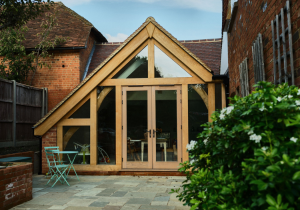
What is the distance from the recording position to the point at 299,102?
1.72 m

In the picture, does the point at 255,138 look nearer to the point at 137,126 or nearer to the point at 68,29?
the point at 137,126

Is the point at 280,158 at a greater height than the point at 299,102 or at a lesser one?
lesser

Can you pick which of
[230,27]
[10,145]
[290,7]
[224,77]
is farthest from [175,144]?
[290,7]

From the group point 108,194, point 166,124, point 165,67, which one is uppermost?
point 165,67

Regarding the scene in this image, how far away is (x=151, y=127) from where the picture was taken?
7945mm

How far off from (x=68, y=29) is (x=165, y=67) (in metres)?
5.27

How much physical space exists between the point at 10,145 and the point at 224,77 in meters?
6.65

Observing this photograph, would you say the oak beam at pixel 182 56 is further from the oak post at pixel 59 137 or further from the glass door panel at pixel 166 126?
the oak post at pixel 59 137

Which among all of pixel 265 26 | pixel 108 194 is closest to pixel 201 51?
pixel 108 194

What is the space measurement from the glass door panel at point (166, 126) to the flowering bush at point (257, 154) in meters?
5.52

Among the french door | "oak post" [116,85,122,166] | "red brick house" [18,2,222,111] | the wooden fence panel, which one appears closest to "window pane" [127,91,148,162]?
the french door

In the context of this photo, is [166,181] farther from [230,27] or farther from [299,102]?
[299,102]

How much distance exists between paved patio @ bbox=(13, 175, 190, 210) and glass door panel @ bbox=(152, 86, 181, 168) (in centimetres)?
55

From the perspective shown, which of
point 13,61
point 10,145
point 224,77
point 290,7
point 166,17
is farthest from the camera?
point 166,17
